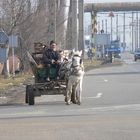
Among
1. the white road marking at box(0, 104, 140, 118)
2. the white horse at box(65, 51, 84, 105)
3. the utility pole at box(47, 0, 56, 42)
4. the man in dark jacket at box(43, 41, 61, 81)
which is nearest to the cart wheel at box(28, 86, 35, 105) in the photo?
the man in dark jacket at box(43, 41, 61, 81)

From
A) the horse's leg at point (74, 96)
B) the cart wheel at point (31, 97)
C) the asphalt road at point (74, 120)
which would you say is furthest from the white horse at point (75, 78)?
the cart wheel at point (31, 97)

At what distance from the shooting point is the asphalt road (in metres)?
13.0

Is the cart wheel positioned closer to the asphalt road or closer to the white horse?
the asphalt road

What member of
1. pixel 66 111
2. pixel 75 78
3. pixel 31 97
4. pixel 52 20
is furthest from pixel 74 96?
pixel 52 20

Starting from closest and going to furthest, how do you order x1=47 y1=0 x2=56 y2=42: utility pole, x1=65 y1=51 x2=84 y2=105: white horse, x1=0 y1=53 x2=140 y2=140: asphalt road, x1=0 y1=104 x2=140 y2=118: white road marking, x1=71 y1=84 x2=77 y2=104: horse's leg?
x1=0 y1=53 x2=140 y2=140: asphalt road < x1=0 y1=104 x2=140 y2=118: white road marking < x1=65 y1=51 x2=84 y2=105: white horse < x1=71 y1=84 x2=77 y2=104: horse's leg < x1=47 y1=0 x2=56 y2=42: utility pole

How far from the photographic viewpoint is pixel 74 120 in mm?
15906

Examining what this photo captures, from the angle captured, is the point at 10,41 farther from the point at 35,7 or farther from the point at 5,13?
the point at 35,7

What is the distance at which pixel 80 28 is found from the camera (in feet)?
210

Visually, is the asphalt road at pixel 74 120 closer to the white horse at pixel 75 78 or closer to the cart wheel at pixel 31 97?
the cart wheel at pixel 31 97

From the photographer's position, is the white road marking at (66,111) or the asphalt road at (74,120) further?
the white road marking at (66,111)

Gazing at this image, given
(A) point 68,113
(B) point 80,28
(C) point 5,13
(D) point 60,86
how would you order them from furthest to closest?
1. (B) point 80,28
2. (C) point 5,13
3. (D) point 60,86
4. (A) point 68,113

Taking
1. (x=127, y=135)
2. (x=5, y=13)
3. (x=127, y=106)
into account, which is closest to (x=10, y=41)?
(x=5, y=13)

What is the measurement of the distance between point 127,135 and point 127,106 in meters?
7.68

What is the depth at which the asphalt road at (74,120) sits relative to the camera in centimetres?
1295
